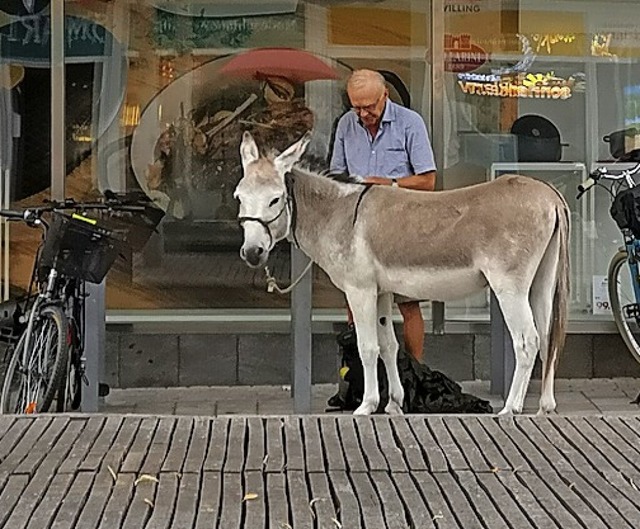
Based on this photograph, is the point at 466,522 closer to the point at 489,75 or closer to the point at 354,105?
the point at 354,105

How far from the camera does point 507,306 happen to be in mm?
5961

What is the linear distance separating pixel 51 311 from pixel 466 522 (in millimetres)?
3089

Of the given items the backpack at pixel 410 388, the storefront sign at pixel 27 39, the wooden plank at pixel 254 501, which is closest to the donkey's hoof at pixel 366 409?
the backpack at pixel 410 388

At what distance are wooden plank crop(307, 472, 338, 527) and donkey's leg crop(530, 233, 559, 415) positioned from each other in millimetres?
1881

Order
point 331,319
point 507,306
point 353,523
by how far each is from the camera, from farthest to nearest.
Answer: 1. point 331,319
2. point 507,306
3. point 353,523

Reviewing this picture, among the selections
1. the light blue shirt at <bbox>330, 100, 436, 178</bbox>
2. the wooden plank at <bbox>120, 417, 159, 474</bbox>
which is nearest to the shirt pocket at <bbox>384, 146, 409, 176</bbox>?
the light blue shirt at <bbox>330, 100, 436, 178</bbox>

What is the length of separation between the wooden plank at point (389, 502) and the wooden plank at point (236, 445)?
0.55 metres

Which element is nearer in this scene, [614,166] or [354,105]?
[354,105]

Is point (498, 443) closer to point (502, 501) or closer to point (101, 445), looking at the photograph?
point (502, 501)

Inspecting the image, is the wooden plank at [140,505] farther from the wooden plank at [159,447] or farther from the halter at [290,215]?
the halter at [290,215]

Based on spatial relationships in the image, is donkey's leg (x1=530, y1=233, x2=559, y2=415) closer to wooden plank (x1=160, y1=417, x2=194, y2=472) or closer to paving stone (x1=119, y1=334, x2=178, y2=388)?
wooden plank (x1=160, y1=417, x2=194, y2=472)

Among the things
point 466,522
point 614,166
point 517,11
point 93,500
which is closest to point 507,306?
point 466,522

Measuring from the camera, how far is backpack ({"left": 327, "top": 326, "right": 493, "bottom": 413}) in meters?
6.56

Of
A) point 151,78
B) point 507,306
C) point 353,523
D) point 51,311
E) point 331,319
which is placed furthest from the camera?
point 151,78
